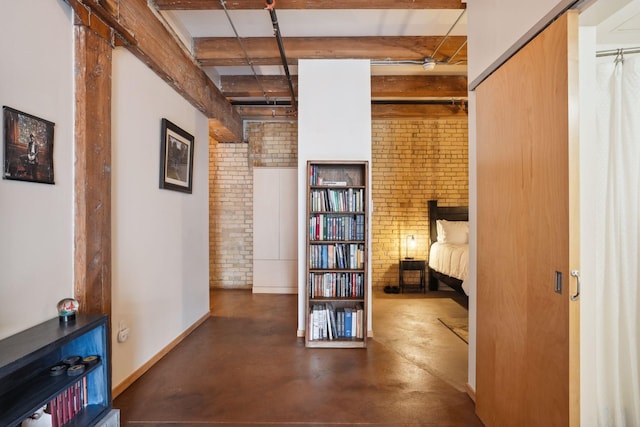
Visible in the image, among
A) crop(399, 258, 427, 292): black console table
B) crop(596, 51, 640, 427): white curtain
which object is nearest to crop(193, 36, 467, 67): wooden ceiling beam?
crop(596, 51, 640, 427): white curtain

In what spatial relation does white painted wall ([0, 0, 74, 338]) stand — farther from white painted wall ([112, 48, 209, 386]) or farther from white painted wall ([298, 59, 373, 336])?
white painted wall ([298, 59, 373, 336])

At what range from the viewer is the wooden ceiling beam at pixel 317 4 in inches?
102

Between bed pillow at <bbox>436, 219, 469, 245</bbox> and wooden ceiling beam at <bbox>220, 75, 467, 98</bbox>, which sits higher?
wooden ceiling beam at <bbox>220, 75, 467, 98</bbox>

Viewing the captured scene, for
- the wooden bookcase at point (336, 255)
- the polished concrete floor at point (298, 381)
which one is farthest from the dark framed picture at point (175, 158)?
the polished concrete floor at point (298, 381)

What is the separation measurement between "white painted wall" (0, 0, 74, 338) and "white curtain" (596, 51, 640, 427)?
287cm

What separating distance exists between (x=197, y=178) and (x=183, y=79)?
1.18m

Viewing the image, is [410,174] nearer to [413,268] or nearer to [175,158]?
[413,268]

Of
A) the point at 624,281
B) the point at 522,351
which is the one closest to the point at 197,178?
the point at 522,351

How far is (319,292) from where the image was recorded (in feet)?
10.8

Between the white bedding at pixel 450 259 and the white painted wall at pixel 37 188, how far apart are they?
415cm

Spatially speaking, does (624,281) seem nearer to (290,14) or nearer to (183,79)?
(290,14)

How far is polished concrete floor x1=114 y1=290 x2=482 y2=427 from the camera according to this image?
205cm

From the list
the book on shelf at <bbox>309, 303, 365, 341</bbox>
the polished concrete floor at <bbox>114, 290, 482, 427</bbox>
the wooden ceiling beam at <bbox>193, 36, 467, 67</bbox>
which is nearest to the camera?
the polished concrete floor at <bbox>114, 290, 482, 427</bbox>

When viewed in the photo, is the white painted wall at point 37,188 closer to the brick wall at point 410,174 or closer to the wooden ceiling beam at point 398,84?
the wooden ceiling beam at point 398,84
